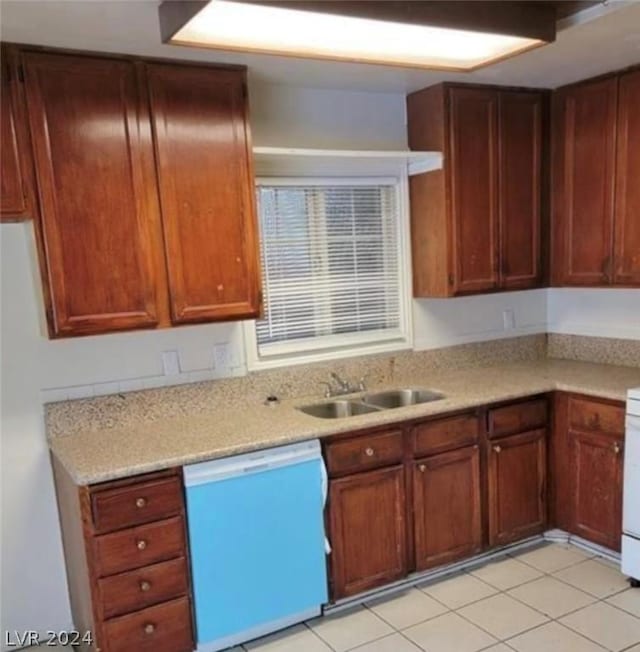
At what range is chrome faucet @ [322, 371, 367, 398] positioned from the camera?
3102 mm

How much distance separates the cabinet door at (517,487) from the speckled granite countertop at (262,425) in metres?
0.27

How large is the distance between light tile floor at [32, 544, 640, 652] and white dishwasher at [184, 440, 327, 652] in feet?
0.53

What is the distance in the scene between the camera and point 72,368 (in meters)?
2.57

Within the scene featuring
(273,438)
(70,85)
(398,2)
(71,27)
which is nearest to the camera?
(398,2)

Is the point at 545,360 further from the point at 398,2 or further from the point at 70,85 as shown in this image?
the point at 70,85

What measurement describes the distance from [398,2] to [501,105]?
149 cm

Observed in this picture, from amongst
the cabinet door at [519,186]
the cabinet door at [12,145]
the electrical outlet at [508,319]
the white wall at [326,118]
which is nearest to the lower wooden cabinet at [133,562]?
the cabinet door at [12,145]

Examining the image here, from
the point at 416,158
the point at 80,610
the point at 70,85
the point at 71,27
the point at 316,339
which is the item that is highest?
the point at 71,27

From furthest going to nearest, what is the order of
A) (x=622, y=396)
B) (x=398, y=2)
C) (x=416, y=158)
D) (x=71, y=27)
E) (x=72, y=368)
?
(x=416, y=158) → (x=622, y=396) → (x=72, y=368) → (x=71, y=27) → (x=398, y=2)

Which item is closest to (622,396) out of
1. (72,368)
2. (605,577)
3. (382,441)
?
(605,577)

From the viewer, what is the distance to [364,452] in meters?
2.62

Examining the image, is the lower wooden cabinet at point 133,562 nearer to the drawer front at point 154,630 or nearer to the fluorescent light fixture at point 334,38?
the drawer front at point 154,630

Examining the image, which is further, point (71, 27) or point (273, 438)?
point (273, 438)

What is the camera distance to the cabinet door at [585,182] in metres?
3.06
